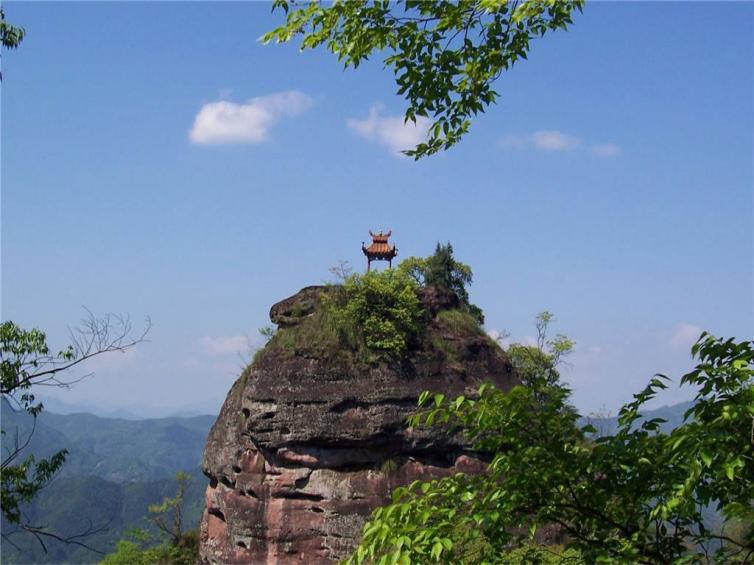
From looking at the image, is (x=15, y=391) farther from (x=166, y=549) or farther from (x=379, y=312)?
(x=166, y=549)

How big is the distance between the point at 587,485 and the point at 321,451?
14491 mm

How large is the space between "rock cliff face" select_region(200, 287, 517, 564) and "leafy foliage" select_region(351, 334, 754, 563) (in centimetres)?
1299

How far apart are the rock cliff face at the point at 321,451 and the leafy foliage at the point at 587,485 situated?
511 inches

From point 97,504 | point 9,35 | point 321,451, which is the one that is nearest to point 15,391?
point 9,35

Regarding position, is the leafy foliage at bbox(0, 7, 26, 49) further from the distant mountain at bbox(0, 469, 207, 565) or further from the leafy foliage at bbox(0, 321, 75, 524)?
the distant mountain at bbox(0, 469, 207, 565)

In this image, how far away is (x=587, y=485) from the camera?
388 centimetres

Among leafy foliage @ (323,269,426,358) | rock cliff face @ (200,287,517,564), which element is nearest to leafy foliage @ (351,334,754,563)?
rock cliff face @ (200,287,517,564)

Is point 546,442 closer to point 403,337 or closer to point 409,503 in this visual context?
point 409,503

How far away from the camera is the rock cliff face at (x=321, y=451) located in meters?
17.3

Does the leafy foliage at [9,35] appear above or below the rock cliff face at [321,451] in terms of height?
above

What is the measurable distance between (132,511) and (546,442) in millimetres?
172126

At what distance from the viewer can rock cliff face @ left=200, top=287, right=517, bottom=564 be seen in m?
17.3

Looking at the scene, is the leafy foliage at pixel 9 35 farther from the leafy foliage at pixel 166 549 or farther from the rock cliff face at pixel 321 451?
the leafy foliage at pixel 166 549

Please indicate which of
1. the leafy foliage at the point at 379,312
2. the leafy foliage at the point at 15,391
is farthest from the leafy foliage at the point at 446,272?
the leafy foliage at the point at 15,391
